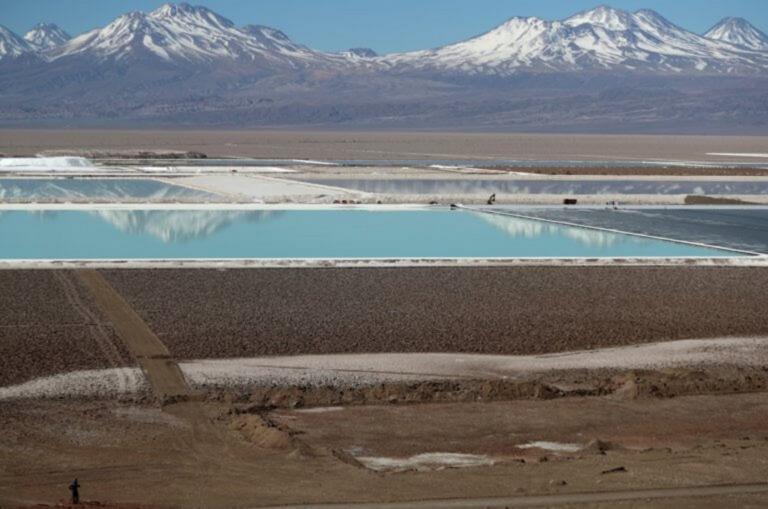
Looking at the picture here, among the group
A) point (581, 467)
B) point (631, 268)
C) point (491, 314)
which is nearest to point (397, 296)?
point (491, 314)

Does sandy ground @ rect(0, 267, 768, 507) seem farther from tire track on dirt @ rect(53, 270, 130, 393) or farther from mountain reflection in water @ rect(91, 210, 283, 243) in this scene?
mountain reflection in water @ rect(91, 210, 283, 243)

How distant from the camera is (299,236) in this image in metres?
18.5

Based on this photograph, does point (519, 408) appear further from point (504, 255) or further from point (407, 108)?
point (407, 108)

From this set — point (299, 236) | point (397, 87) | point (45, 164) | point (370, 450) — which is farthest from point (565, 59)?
point (370, 450)

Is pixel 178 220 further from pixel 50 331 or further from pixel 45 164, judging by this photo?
pixel 45 164

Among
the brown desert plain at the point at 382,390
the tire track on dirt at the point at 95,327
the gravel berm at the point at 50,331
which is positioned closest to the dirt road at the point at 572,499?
the brown desert plain at the point at 382,390

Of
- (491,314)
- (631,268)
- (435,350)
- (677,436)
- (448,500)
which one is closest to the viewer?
(448,500)

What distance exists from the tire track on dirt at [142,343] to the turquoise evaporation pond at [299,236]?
2901 mm

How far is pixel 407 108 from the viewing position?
13938 cm

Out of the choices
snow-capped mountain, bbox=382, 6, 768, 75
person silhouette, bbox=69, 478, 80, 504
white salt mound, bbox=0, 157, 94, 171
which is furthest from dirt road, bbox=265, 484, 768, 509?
snow-capped mountain, bbox=382, 6, 768, 75

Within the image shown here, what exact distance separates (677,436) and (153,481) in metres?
3.01

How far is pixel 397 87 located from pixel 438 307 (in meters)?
151

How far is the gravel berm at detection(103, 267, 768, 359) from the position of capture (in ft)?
36.4

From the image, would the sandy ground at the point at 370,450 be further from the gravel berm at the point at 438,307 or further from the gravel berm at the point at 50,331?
the gravel berm at the point at 438,307
